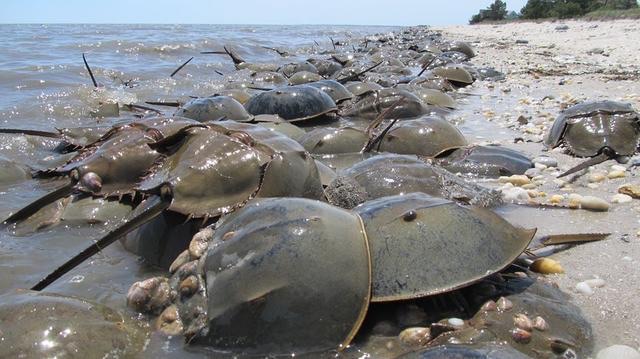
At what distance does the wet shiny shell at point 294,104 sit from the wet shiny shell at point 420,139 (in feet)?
3.75

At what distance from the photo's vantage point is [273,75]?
963 cm

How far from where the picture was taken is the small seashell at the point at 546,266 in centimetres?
226

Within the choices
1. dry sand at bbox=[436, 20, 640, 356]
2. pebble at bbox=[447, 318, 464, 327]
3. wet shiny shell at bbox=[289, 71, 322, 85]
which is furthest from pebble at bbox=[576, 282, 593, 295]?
wet shiny shell at bbox=[289, 71, 322, 85]

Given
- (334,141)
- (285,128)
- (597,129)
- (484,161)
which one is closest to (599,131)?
(597,129)

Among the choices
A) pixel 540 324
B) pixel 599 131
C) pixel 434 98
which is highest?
pixel 599 131

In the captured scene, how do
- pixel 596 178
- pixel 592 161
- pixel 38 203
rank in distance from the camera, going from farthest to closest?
1. pixel 592 161
2. pixel 596 178
3. pixel 38 203

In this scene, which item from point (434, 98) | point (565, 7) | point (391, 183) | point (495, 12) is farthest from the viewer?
point (495, 12)

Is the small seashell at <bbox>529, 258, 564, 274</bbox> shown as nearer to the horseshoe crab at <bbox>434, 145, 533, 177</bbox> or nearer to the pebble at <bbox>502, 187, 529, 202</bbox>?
the pebble at <bbox>502, 187, 529, 202</bbox>

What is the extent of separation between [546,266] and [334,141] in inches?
88.6

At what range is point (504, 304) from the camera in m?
1.88

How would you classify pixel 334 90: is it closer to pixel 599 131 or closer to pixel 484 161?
pixel 484 161

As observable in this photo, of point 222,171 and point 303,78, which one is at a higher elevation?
point 222,171

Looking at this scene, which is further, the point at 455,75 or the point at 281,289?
the point at 455,75

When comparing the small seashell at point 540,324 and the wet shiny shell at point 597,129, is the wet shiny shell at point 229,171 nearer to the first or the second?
the small seashell at point 540,324
